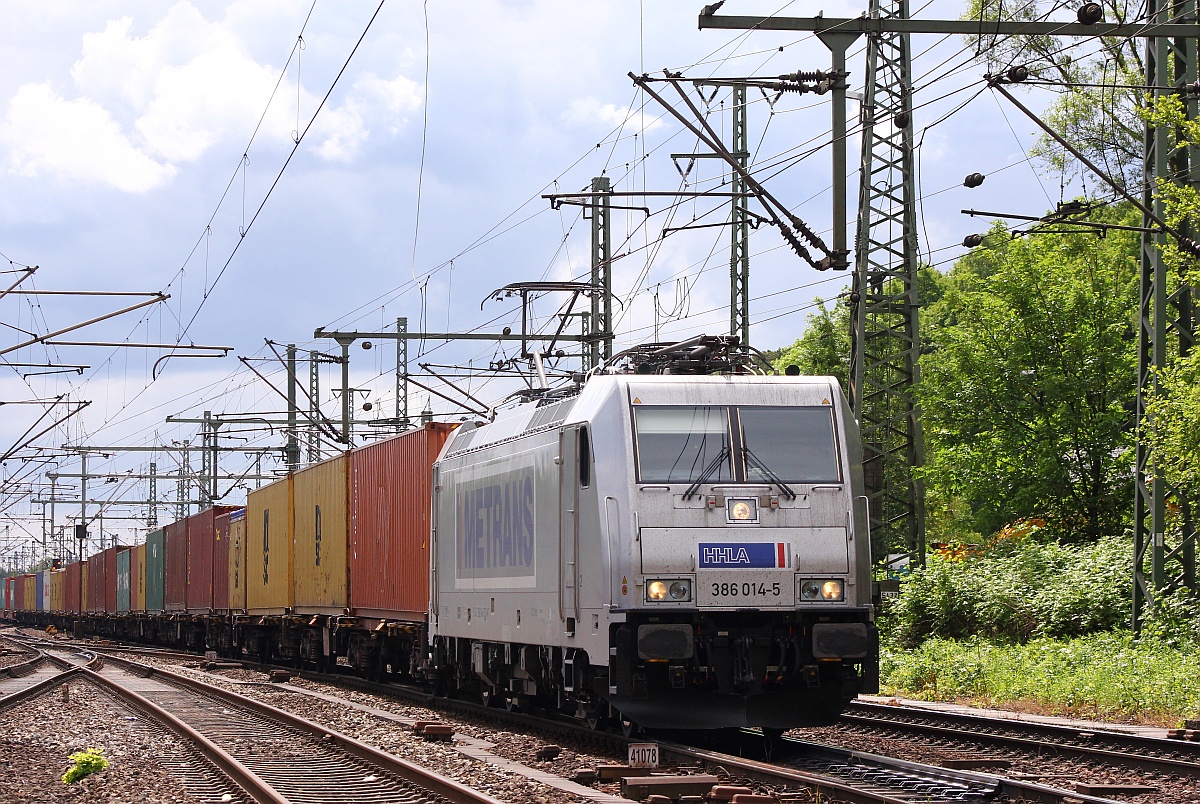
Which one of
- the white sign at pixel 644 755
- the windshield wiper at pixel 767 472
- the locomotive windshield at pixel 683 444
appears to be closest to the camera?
the white sign at pixel 644 755

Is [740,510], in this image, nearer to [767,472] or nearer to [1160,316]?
[767,472]

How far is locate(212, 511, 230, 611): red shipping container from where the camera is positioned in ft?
115

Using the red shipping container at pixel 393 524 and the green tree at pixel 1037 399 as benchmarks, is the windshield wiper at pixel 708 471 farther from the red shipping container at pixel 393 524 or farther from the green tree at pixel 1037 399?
the green tree at pixel 1037 399

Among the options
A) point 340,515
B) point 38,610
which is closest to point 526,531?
point 340,515

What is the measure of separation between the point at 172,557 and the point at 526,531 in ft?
101

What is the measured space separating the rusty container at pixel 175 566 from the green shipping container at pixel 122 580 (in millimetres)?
8853

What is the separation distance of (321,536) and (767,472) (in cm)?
1426

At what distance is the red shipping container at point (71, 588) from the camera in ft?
219

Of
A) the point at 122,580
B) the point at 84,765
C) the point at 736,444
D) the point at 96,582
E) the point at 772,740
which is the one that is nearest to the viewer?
the point at 84,765

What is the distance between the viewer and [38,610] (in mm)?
84062

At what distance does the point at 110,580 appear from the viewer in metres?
57.2

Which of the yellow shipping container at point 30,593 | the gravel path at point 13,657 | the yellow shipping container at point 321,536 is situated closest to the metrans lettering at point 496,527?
the yellow shipping container at point 321,536

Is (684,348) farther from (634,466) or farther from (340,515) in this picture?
(340,515)

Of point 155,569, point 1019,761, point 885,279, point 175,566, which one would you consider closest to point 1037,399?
point 885,279
